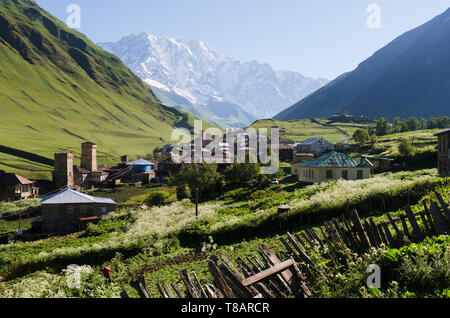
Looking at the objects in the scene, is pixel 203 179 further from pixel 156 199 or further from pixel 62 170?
pixel 62 170

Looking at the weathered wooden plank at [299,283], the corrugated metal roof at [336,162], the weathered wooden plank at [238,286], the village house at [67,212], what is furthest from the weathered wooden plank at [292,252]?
the corrugated metal roof at [336,162]

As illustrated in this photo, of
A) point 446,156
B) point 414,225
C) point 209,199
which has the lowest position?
point 209,199

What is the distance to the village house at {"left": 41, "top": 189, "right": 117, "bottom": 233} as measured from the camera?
147 ft

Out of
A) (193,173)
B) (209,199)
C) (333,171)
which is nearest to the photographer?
(333,171)

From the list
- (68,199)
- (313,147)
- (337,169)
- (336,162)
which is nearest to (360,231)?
(337,169)

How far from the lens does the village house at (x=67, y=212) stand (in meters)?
44.9

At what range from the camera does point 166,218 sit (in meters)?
37.0

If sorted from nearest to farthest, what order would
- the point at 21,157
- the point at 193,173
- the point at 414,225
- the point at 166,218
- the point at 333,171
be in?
the point at 414,225 < the point at 166,218 < the point at 333,171 < the point at 193,173 < the point at 21,157

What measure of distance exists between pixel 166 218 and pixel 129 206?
1948cm

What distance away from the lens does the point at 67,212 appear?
45625 millimetres

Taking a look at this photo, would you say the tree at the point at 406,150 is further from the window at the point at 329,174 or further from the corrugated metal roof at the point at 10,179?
the corrugated metal roof at the point at 10,179

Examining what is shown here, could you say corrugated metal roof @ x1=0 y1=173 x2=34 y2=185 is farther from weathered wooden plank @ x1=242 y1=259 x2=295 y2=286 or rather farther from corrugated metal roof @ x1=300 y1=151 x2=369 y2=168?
weathered wooden plank @ x1=242 y1=259 x2=295 y2=286
